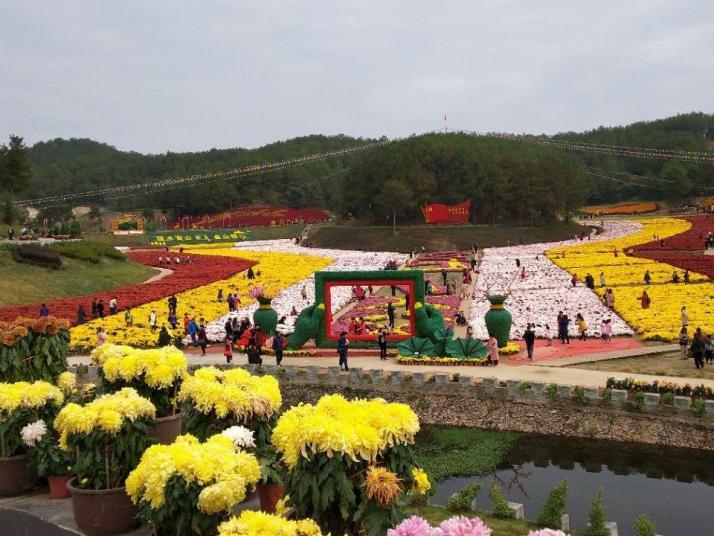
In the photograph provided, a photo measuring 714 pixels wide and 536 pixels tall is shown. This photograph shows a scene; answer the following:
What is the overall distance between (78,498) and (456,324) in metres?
24.4

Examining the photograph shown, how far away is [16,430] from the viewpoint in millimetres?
12383

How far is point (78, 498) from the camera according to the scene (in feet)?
35.1

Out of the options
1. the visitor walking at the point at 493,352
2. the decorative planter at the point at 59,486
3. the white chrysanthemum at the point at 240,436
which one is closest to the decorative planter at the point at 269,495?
the white chrysanthemum at the point at 240,436

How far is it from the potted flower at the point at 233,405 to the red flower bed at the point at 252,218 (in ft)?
362

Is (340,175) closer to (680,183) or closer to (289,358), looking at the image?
(680,183)

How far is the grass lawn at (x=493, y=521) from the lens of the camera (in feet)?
40.3

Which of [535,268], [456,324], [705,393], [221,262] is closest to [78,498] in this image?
[705,393]

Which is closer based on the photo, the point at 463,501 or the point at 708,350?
the point at 463,501

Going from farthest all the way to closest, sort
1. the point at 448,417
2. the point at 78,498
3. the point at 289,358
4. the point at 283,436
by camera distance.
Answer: the point at 289,358, the point at 448,417, the point at 78,498, the point at 283,436

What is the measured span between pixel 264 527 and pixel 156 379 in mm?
6594

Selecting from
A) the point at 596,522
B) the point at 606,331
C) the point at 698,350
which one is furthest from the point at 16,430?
the point at 606,331

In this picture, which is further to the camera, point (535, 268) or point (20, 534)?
point (535, 268)

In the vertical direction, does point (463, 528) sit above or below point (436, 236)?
above

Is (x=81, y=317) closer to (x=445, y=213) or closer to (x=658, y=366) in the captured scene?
(x=658, y=366)
